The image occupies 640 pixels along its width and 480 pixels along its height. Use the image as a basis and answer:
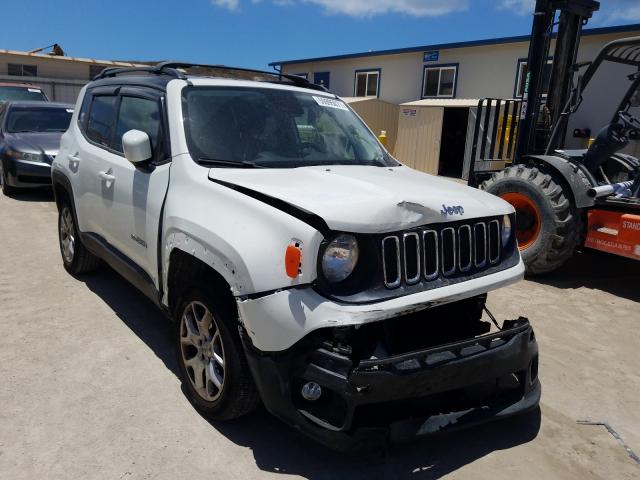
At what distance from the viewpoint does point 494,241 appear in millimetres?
3102

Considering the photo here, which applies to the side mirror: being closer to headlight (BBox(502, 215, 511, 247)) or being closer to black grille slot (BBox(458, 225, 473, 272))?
black grille slot (BBox(458, 225, 473, 272))

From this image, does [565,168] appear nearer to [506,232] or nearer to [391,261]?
[506,232]

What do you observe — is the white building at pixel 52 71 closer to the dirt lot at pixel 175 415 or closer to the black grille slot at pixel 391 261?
the dirt lot at pixel 175 415

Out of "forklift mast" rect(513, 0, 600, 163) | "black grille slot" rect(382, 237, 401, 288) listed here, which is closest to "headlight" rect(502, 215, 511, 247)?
"black grille slot" rect(382, 237, 401, 288)

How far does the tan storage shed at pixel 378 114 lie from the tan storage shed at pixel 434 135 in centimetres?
179

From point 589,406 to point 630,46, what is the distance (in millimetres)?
4297

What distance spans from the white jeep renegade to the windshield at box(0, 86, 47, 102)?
13274mm

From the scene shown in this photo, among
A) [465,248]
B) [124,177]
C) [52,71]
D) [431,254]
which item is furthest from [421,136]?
[52,71]

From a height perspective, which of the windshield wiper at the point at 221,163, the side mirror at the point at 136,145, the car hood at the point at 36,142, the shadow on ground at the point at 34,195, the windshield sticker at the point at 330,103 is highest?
the windshield sticker at the point at 330,103

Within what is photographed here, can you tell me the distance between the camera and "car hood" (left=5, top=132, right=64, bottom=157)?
913 centimetres

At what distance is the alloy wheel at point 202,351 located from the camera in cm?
292

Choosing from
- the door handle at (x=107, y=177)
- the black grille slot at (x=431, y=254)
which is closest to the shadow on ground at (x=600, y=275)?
the black grille slot at (x=431, y=254)

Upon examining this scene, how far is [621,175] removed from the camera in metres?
6.93

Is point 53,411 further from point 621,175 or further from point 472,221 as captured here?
point 621,175
